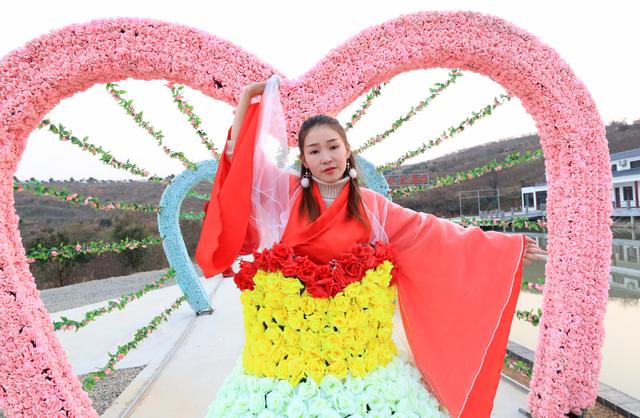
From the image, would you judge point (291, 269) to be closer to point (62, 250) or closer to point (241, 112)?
Result: point (241, 112)

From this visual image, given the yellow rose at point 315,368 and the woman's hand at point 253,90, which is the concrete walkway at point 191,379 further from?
the woman's hand at point 253,90

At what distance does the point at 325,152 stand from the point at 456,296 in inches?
29.4

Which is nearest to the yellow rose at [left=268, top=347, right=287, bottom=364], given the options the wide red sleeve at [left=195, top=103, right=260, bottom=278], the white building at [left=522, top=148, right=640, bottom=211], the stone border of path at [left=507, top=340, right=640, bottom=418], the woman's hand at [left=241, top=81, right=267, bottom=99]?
the wide red sleeve at [left=195, top=103, right=260, bottom=278]

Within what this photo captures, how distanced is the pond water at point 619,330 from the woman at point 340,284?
9.59 feet

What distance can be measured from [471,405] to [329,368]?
0.63 metres

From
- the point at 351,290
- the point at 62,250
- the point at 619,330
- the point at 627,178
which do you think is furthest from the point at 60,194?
the point at 627,178

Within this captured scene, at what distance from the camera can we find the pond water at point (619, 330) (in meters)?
4.16

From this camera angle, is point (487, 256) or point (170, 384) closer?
point (487, 256)

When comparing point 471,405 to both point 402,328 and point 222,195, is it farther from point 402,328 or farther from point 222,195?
point 222,195

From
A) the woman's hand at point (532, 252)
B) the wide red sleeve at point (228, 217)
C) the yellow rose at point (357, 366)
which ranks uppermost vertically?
the wide red sleeve at point (228, 217)

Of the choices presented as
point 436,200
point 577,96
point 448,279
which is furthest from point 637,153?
point 448,279

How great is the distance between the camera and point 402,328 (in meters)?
1.85

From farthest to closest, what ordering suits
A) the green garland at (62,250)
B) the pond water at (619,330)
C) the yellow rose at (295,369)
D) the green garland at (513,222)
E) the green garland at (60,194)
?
the pond water at (619,330) → the green garland at (513,222) → the green garland at (62,250) → the green garland at (60,194) → the yellow rose at (295,369)

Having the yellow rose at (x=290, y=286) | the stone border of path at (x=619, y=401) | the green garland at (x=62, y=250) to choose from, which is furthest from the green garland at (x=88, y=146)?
the stone border of path at (x=619, y=401)
